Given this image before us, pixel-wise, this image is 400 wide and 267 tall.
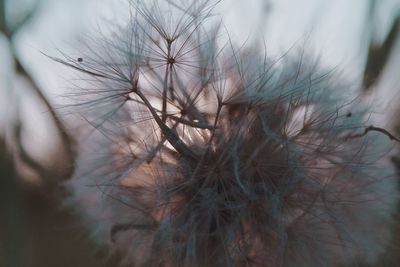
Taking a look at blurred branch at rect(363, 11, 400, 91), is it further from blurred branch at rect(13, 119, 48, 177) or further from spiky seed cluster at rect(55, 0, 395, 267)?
blurred branch at rect(13, 119, 48, 177)

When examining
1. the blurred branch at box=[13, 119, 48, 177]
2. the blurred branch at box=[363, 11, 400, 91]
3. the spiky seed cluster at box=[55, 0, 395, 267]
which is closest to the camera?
the spiky seed cluster at box=[55, 0, 395, 267]

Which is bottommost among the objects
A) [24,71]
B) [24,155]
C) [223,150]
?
[223,150]

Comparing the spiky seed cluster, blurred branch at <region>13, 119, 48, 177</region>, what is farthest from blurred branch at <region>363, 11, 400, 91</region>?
blurred branch at <region>13, 119, 48, 177</region>

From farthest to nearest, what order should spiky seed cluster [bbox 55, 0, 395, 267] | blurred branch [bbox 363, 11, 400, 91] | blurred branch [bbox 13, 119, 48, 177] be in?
blurred branch [bbox 13, 119, 48, 177], blurred branch [bbox 363, 11, 400, 91], spiky seed cluster [bbox 55, 0, 395, 267]

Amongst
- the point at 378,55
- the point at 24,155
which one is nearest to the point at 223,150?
the point at 378,55

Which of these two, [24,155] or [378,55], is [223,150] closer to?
[378,55]

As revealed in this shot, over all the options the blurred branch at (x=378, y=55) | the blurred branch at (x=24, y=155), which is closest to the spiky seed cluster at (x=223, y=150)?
the blurred branch at (x=378, y=55)

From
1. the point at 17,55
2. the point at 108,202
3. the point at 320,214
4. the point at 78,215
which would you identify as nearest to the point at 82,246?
the point at 78,215

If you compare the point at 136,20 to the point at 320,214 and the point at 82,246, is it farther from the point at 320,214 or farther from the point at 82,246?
the point at 82,246
